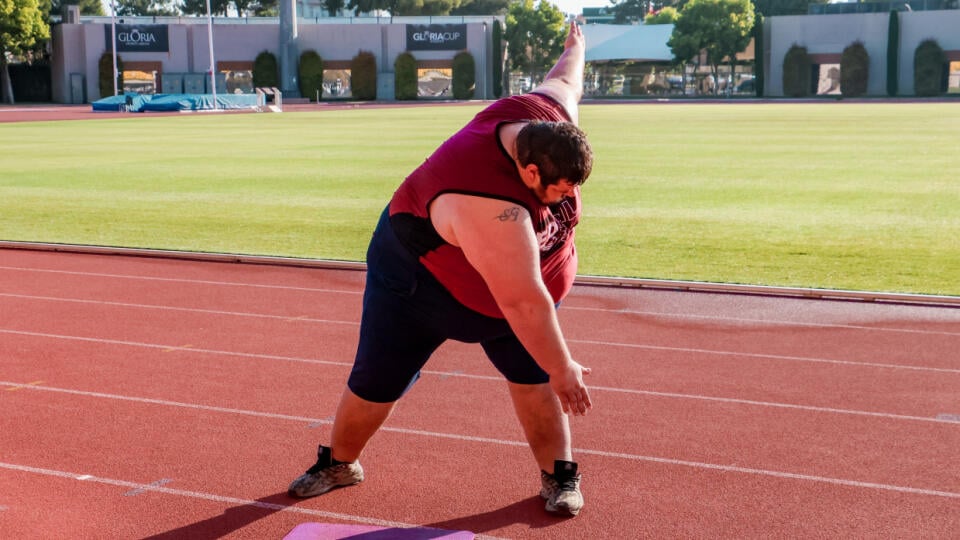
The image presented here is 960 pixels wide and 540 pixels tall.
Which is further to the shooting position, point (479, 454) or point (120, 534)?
point (479, 454)

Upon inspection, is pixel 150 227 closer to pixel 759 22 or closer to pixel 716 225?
pixel 716 225

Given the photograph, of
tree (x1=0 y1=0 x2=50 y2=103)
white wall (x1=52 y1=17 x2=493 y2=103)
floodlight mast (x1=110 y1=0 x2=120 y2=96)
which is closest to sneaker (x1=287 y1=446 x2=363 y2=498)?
floodlight mast (x1=110 y1=0 x2=120 y2=96)

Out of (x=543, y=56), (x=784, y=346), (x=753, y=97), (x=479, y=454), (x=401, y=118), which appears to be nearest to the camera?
(x=479, y=454)

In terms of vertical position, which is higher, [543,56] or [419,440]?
[543,56]

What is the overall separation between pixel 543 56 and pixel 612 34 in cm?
901

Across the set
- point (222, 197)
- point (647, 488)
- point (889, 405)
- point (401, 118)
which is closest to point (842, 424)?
point (889, 405)

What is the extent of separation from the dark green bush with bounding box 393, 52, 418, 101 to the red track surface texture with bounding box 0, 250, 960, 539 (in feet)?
231

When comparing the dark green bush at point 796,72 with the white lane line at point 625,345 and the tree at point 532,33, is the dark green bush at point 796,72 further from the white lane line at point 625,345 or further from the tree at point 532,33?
the white lane line at point 625,345

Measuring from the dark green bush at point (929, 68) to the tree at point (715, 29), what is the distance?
15359 millimetres

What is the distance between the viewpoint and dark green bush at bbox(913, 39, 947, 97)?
73.8 meters

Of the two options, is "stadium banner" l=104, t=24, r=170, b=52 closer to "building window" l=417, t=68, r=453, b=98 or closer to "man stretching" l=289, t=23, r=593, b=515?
"building window" l=417, t=68, r=453, b=98

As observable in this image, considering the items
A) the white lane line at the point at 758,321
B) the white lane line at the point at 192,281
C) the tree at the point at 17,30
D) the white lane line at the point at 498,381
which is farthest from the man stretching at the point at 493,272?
the tree at the point at 17,30

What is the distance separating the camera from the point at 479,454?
571cm

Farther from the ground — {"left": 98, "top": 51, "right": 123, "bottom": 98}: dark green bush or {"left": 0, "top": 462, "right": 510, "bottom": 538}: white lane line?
{"left": 98, "top": 51, "right": 123, "bottom": 98}: dark green bush
